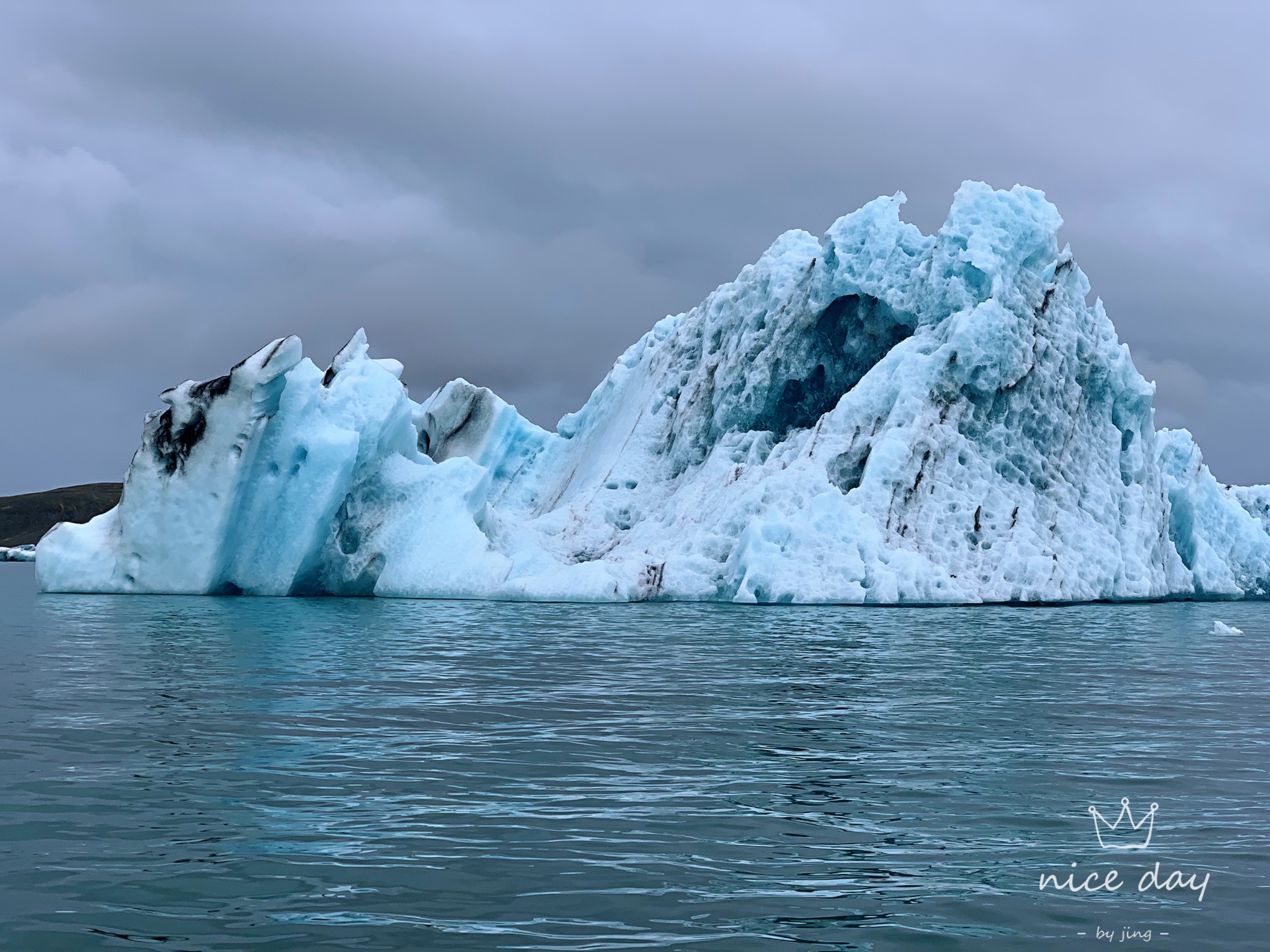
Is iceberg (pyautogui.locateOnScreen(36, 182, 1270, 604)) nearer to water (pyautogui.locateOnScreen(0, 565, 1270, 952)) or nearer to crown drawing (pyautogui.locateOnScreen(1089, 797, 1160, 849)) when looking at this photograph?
water (pyautogui.locateOnScreen(0, 565, 1270, 952))

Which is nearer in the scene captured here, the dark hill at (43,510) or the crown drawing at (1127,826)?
the crown drawing at (1127,826)

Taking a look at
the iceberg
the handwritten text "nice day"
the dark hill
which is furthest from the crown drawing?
the dark hill

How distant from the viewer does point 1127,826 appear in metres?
6.59

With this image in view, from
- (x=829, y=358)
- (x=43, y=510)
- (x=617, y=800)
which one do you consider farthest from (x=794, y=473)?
(x=43, y=510)

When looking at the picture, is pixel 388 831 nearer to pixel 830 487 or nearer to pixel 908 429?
pixel 830 487

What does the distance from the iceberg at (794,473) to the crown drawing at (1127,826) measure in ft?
62.5

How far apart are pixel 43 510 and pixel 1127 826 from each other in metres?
139

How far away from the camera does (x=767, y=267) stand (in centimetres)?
3531

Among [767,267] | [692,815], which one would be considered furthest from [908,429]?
[692,815]

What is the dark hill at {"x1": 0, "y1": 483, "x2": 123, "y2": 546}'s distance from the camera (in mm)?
118875

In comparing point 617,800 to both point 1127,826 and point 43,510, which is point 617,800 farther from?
point 43,510

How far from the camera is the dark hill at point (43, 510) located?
11888 centimetres

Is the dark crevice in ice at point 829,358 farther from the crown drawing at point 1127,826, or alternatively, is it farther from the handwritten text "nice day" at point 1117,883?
the handwritten text "nice day" at point 1117,883

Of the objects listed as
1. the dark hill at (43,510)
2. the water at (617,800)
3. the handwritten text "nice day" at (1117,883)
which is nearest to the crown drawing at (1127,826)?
the water at (617,800)
